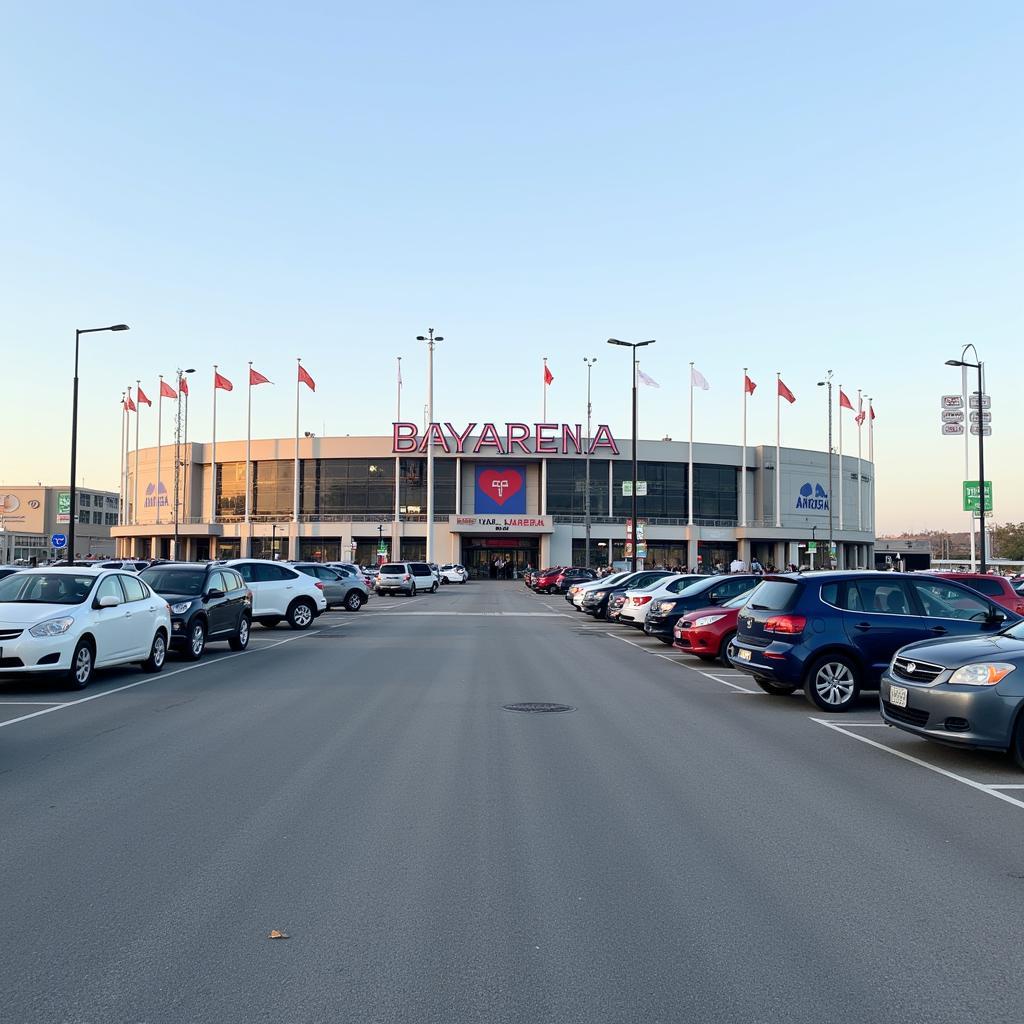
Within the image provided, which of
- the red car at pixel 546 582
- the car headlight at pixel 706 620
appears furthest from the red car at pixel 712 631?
the red car at pixel 546 582

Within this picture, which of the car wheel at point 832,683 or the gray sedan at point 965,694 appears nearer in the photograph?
the gray sedan at point 965,694

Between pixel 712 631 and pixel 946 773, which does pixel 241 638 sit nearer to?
pixel 712 631

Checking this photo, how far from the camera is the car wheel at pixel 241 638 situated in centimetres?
2067

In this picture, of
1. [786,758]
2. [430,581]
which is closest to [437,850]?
[786,758]

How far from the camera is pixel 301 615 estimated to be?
27.9m

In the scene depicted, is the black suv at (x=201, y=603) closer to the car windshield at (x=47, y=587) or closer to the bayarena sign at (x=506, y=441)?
the car windshield at (x=47, y=587)

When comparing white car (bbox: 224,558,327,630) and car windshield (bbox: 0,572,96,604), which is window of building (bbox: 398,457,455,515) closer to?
white car (bbox: 224,558,327,630)

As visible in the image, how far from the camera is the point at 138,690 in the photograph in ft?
46.9

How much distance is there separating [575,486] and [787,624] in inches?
3245

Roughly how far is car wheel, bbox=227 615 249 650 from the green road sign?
2633 cm

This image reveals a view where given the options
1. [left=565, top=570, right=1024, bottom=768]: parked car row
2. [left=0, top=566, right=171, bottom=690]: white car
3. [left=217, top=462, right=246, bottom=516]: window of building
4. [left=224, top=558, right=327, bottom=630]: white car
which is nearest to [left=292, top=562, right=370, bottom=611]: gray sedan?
[left=224, top=558, right=327, bottom=630]: white car

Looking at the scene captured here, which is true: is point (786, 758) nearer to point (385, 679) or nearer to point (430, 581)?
point (385, 679)

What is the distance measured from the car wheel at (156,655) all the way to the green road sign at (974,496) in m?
29.2

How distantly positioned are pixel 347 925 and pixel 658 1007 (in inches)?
65.9
